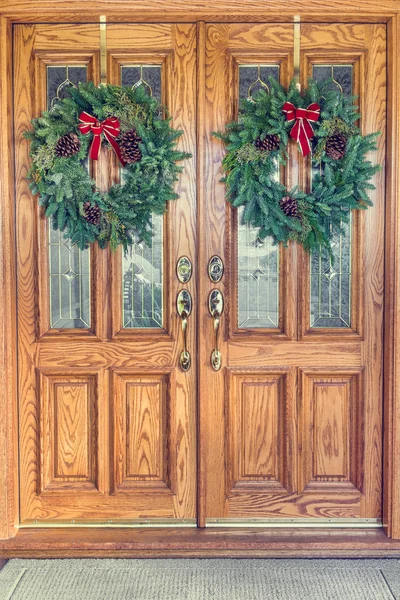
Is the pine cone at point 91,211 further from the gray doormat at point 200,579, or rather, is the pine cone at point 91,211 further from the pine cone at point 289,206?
the gray doormat at point 200,579

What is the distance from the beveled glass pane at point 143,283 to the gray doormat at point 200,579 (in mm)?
984

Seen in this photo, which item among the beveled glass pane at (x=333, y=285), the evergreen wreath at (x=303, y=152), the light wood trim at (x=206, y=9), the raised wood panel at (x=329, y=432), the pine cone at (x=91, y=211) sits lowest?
the raised wood panel at (x=329, y=432)

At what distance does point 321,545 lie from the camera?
268cm

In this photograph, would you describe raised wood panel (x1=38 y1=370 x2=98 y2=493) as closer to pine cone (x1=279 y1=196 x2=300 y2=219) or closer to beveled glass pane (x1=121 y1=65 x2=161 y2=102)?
pine cone (x1=279 y1=196 x2=300 y2=219)

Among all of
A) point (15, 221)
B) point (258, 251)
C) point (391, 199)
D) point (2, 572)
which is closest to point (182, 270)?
point (258, 251)

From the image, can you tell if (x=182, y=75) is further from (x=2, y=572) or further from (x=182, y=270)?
(x=2, y=572)

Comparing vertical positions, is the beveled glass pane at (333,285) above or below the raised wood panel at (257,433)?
above

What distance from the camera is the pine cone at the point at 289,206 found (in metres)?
2.64

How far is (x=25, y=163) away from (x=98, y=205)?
1.19 feet

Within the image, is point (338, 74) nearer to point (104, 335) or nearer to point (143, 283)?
point (143, 283)

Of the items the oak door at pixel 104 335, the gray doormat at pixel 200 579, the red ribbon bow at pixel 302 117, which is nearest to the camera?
the gray doormat at pixel 200 579

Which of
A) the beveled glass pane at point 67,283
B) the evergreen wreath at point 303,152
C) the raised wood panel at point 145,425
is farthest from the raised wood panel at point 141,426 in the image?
the evergreen wreath at point 303,152

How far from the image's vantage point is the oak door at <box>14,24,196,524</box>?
2695 millimetres

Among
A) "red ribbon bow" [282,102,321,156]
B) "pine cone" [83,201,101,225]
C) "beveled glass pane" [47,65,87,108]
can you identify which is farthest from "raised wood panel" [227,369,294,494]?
"beveled glass pane" [47,65,87,108]
